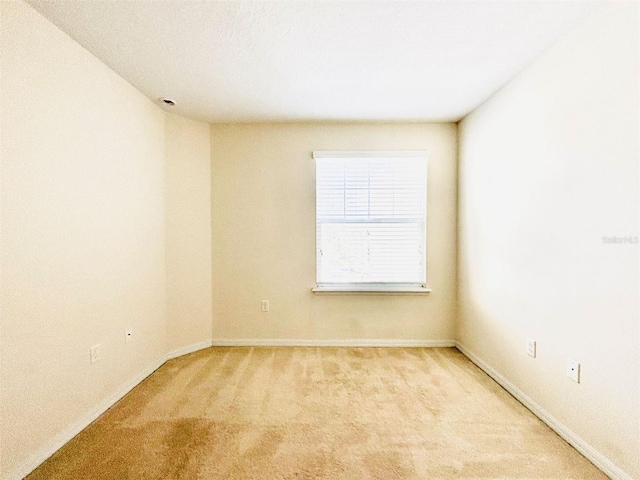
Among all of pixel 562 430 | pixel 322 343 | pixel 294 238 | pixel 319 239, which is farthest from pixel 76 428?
pixel 562 430

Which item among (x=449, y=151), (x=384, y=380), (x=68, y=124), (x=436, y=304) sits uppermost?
(x=449, y=151)

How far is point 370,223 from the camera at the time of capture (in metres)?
3.51

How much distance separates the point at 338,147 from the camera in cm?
349

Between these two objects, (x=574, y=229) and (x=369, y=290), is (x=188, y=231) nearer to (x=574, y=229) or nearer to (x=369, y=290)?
(x=369, y=290)

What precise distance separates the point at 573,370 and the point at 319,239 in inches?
93.3

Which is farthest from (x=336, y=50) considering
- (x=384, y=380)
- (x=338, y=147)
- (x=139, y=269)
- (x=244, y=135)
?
(x=384, y=380)

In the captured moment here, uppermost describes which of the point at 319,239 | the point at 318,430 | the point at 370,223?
the point at 370,223

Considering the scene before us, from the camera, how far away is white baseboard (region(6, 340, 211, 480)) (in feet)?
5.42

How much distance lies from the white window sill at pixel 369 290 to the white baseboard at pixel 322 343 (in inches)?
21.0

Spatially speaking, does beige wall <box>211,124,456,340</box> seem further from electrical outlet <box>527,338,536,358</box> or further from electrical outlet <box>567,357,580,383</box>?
electrical outlet <box>567,357,580,383</box>

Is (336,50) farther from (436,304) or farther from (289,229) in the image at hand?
(436,304)

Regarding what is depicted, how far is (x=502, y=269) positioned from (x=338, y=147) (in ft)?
6.62

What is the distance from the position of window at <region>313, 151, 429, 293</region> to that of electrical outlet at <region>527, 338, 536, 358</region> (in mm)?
1264

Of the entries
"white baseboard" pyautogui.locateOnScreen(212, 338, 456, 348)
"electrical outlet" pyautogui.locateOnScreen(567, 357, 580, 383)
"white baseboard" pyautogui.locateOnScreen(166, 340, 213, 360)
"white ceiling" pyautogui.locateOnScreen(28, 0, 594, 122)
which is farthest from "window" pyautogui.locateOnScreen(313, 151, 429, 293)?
"electrical outlet" pyautogui.locateOnScreen(567, 357, 580, 383)
